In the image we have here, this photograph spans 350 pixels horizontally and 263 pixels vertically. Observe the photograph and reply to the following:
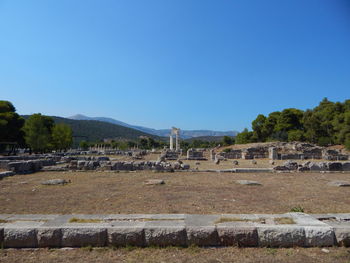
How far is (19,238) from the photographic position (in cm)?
445

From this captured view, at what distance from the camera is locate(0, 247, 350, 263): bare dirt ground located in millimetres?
4008

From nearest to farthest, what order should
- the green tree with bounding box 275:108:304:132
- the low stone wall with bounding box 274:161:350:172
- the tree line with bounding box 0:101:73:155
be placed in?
the low stone wall with bounding box 274:161:350:172, the tree line with bounding box 0:101:73:155, the green tree with bounding box 275:108:304:132

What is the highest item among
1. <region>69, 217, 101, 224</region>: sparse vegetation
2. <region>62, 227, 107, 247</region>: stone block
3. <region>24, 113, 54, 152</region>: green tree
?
<region>24, 113, 54, 152</region>: green tree

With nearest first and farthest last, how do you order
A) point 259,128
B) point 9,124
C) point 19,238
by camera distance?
1. point 19,238
2. point 9,124
3. point 259,128

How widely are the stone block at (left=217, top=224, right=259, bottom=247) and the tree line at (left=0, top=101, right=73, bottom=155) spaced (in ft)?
141

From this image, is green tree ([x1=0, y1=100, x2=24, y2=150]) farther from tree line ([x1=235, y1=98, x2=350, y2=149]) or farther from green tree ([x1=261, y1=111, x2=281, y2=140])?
green tree ([x1=261, y1=111, x2=281, y2=140])

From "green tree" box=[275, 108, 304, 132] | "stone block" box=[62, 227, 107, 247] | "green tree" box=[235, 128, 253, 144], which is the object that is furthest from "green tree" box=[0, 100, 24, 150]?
"green tree" box=[275, 108, 304, 132]

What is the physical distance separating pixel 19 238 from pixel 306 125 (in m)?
62.8

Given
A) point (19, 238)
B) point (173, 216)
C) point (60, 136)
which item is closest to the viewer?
point (19, 238)

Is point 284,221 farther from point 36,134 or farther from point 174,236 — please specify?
point 36,134

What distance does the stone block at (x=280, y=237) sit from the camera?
445 centimetres

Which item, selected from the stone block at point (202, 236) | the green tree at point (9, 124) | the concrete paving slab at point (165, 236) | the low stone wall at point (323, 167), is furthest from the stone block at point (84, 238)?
the green tree at point (9, 124)

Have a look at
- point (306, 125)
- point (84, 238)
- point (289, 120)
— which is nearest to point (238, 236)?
point (84, 238)

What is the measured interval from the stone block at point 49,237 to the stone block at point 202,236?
2419mm
